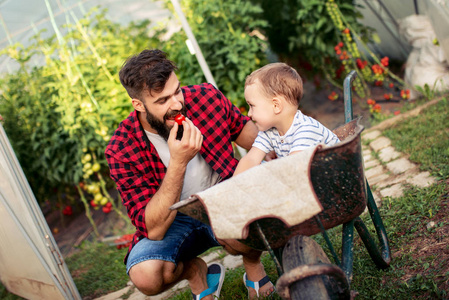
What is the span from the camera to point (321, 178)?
61.0 inches

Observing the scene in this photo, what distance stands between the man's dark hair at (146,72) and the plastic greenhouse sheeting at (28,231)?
108 centimetres

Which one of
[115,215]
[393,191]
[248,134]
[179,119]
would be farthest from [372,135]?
[115,215]

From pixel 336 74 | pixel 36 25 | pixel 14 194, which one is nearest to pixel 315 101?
pixel 336 74

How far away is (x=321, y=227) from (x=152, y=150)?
112 cm

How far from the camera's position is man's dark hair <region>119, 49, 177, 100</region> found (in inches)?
88.1

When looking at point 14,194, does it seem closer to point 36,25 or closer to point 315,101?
point 36,25

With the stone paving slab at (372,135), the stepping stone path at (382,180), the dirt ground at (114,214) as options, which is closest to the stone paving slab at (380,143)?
the stepping stone path at (382,180)

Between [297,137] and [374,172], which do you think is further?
[374,172]

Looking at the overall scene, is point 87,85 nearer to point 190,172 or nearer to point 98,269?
point 98,269

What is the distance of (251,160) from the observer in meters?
2.20

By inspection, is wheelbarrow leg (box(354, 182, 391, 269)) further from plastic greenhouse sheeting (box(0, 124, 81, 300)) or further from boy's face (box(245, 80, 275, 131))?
plastic greenhouse sheeting (box(0, 124, 81, 300))

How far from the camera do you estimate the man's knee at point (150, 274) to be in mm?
2184

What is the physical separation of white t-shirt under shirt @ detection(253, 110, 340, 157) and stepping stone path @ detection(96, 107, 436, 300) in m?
1.10

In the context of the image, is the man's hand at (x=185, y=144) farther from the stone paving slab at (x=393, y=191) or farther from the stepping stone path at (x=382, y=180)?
the stone paving slab at (x=393, y=191)
